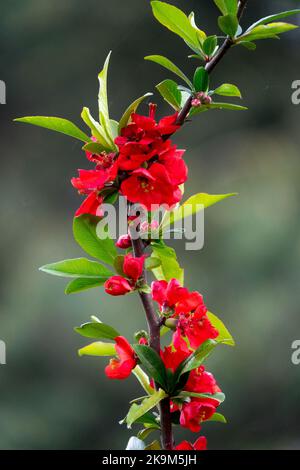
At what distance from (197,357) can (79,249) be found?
2642 millimetres

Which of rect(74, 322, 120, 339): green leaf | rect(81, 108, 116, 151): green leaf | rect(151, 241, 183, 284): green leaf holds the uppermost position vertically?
rect(81, 108, 116, 151): green leaf

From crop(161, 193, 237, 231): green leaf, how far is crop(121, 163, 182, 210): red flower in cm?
5

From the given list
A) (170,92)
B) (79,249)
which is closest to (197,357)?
(170,92)

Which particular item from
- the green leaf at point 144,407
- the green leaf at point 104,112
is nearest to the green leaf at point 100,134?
the green leaf at point 104,112

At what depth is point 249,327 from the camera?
3172 millimetres

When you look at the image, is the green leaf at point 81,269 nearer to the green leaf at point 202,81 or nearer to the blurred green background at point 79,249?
the green leaf at point 202,81

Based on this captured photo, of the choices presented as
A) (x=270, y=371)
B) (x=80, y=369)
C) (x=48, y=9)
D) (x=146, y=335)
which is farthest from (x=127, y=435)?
(x=146, y=335)

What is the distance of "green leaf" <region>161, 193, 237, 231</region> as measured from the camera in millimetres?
711

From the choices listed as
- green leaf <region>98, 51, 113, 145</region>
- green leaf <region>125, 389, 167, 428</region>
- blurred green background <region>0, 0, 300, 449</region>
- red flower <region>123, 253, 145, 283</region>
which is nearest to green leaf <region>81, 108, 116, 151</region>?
green leaf <region>98, 51, 113, 145</region>

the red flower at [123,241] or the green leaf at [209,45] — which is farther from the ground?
the green leaf at [209,45]

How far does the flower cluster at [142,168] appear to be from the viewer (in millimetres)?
641

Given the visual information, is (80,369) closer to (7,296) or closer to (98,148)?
(7,296)

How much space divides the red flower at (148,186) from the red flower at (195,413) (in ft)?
0.58

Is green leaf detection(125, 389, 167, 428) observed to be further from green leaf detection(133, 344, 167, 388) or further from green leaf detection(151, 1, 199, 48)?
green leaf detection(151, 1, 199, 48)
